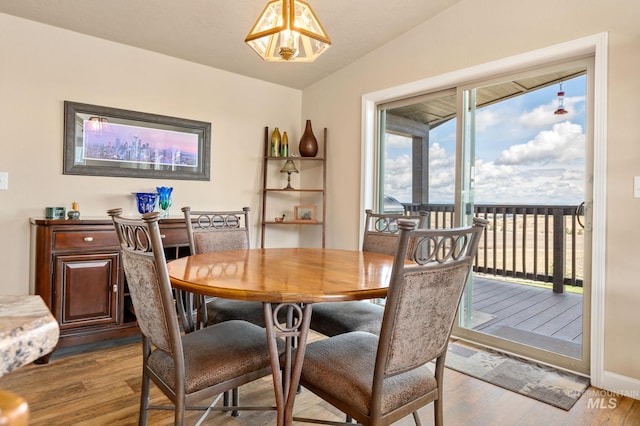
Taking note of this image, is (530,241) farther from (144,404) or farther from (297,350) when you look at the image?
(144,404)

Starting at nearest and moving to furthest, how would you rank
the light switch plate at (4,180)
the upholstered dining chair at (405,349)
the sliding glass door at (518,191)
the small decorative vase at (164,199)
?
the upholstered dining chair at (405,349) → the sliding glass door at (518,191) → the light switch plate at (4,180) → the small decorative vase at (164,199)

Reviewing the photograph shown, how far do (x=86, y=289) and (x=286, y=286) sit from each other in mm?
2041

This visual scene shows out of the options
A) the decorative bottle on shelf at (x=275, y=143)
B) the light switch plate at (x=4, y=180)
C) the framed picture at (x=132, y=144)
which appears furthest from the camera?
the decorative bottle on shelf at (x=275, y=143)

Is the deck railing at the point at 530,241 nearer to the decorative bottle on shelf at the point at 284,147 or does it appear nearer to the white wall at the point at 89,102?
the decorative bottle on shelf at the point at 284,147

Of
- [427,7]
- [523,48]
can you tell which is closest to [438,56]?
[427,7]

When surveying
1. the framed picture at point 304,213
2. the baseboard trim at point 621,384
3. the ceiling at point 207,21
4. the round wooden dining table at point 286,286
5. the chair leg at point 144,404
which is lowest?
the baseboard trim at point 621,384

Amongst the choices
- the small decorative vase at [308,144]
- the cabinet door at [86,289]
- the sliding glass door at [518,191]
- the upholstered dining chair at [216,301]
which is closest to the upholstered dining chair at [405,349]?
the upholstered dining chair at [216,301]

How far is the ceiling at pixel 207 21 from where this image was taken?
273cm

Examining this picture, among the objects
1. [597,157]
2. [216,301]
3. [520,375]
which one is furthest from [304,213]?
[597,157]

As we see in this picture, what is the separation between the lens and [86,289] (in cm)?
271

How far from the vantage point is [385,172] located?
381 centimetres

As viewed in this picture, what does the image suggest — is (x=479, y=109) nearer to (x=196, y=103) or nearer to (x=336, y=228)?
(x=336, y=228)

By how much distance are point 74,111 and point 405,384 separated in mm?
3102

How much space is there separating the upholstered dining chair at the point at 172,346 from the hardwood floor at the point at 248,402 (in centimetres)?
59
